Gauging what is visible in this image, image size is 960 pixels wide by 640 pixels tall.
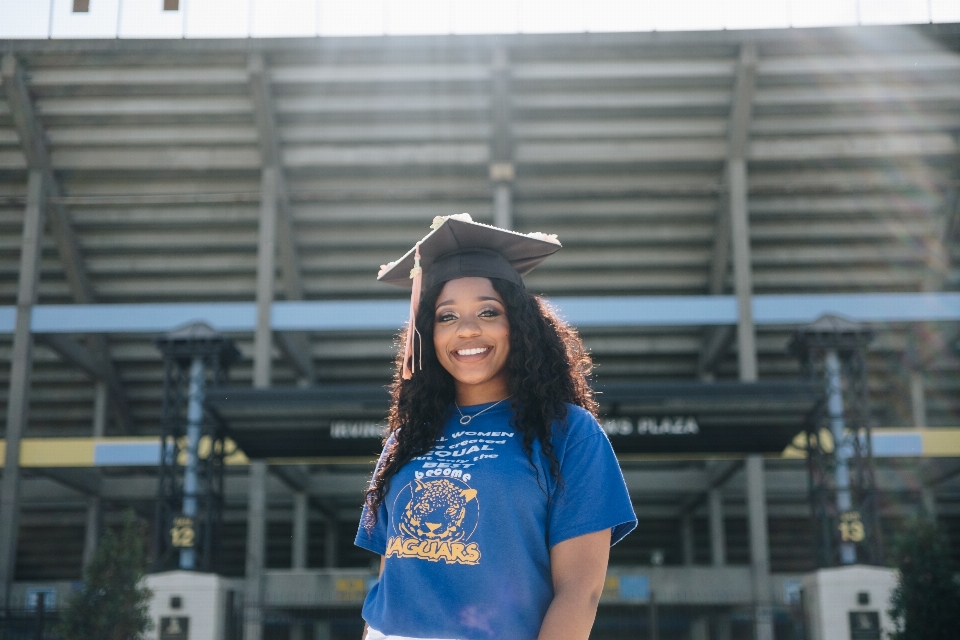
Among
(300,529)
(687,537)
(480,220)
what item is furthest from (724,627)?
(480,220)

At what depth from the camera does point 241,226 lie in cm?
2072

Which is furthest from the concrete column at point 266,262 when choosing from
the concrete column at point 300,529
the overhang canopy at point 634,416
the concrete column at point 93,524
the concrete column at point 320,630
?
the concrete column at point 320,630

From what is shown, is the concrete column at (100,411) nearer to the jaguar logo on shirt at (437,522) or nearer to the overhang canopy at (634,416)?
the overhang canopy at (634,416)

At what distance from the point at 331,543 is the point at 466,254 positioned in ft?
79.7

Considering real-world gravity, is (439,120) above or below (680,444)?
above

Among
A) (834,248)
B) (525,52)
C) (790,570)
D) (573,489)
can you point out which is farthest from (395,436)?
(790,570)

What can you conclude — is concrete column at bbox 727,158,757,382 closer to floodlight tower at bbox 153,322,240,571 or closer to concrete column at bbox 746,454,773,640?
concrete column at bbox 746,454,773,640

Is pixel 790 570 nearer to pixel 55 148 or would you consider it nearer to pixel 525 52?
pixel 525 52

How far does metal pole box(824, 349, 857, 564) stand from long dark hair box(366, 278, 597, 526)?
1268 cm

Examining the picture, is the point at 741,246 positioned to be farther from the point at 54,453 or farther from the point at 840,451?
the point at 54,453

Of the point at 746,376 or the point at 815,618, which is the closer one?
the point at 815,618

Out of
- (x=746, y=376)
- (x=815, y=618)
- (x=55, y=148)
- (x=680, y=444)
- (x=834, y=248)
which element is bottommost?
(x=815, y=618)

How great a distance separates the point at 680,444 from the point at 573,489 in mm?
13572

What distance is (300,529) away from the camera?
2242 centimetres
